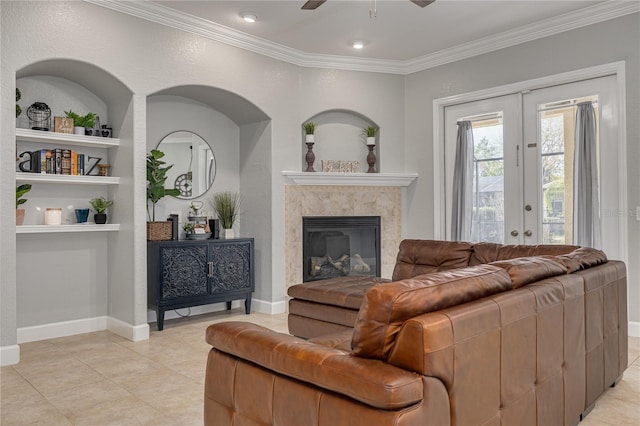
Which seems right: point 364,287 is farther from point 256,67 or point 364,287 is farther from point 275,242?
point 256,67

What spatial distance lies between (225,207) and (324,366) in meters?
4.05

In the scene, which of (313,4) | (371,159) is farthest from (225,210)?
(313,4)

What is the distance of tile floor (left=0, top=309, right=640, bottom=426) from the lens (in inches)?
103

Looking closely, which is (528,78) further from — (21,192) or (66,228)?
(21,192)

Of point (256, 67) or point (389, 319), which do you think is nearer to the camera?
point (389, 319)

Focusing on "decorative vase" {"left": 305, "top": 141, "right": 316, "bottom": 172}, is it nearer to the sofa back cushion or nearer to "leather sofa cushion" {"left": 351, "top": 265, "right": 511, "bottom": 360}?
the sofa back cushion

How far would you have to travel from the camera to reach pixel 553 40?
15.6 feet

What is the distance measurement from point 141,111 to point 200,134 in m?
1.14

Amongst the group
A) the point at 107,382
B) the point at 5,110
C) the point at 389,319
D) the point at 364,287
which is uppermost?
the point at 5,110

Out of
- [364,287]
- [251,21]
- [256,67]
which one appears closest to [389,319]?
[364,287]

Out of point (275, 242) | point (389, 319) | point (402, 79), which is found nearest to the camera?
point (389, 319)

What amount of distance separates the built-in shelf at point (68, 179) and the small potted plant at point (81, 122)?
0.43 meters

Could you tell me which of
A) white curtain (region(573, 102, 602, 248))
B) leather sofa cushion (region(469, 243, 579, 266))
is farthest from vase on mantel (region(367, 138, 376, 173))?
leather sofa cushion (region(469, 243, 579, 266))

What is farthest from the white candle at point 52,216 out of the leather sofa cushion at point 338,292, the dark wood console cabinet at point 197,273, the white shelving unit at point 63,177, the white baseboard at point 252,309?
the leather sofa cushion at point 338,292
